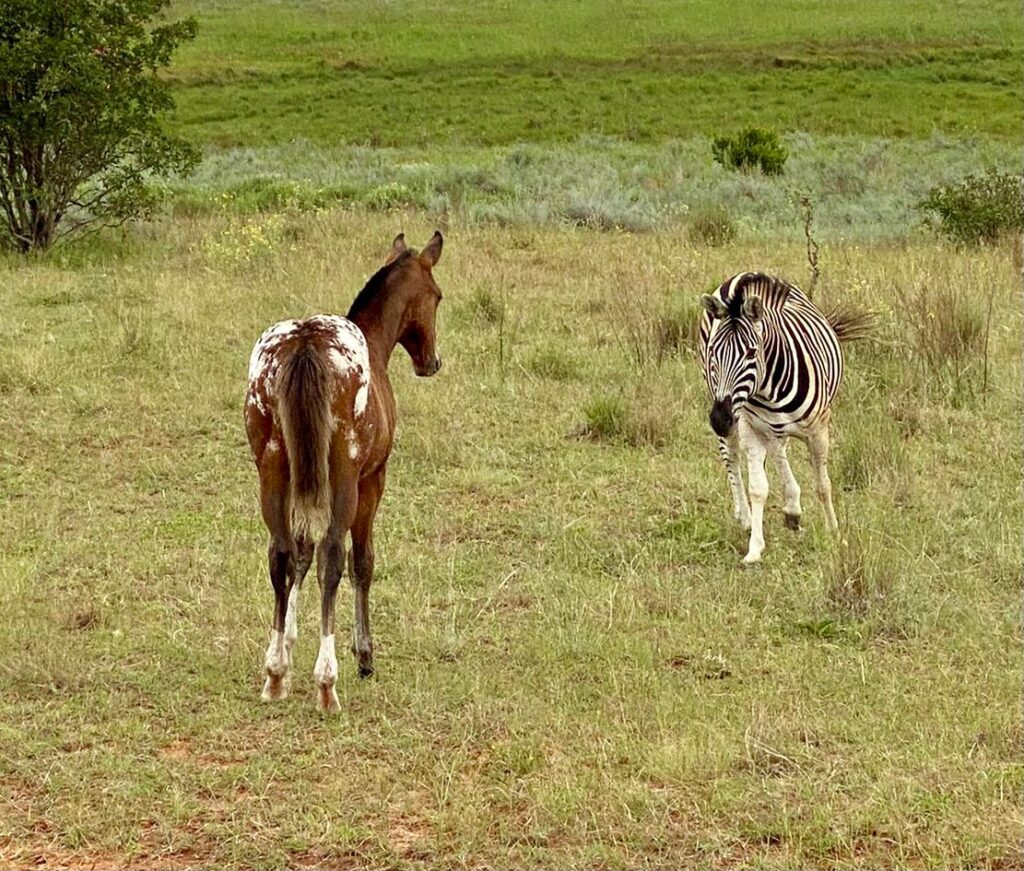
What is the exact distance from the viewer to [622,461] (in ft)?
32.3

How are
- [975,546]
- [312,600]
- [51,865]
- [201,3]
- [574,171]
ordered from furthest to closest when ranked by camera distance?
[201,3]
[574,171]
[975,546]
[312,600]
[51,865]

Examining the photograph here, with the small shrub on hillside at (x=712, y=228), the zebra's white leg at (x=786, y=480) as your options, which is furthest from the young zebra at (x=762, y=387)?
the small shrub on hillside at (x=712, y=228)

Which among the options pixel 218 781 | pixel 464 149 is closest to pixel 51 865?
pixel 218 781

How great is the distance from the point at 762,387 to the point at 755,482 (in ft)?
1.77

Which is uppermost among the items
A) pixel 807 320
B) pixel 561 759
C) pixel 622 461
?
pixel 807 320

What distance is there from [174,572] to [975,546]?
4.39 meters

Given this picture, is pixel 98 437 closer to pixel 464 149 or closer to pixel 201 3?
pixel 464 149

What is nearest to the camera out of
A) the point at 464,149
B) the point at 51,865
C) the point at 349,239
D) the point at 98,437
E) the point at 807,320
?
the point at 51,865

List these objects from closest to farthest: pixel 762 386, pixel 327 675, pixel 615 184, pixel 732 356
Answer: pixel 327 675, pixel 732 356, pixel 762 386, pixel 615 184

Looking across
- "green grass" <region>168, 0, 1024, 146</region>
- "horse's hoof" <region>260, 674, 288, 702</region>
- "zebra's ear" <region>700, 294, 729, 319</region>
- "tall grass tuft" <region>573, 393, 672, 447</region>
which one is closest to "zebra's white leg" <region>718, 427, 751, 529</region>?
"zebra's ear" <region>700, 294, 729, 319</region>

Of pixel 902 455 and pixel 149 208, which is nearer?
pixel 902 455

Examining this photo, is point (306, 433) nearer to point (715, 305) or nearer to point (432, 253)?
point (432, 253)

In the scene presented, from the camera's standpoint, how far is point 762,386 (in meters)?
8.09

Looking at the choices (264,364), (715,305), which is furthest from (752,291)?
(264,364)
